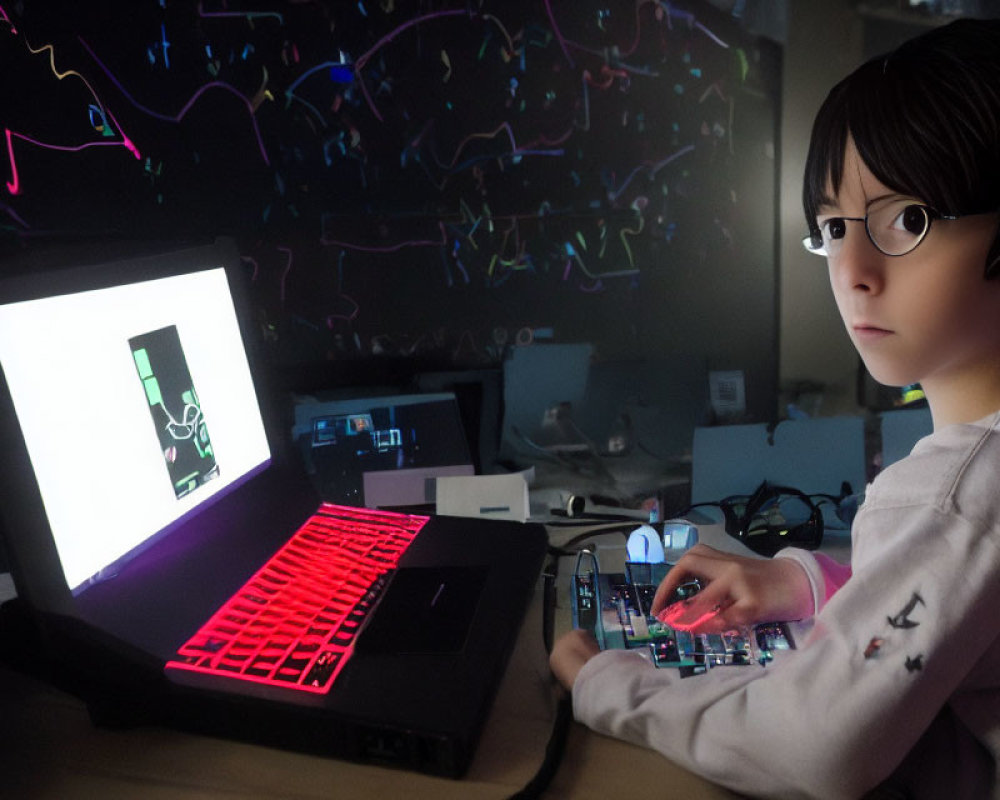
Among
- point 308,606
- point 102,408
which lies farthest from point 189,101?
point 308,606

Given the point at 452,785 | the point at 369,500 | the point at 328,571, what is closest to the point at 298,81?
the point at 369,500

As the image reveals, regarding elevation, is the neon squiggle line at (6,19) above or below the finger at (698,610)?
above

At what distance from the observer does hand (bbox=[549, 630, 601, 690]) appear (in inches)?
26.3

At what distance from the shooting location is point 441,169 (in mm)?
1345

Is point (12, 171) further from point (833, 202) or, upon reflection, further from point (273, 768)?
point (833, 202)

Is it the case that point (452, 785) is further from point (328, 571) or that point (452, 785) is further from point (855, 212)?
point (855, 212)

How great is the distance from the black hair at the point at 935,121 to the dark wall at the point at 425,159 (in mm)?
810

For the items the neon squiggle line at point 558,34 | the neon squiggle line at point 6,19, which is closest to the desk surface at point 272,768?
the neon squiggle line at point 6,19

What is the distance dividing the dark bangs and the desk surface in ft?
1.52

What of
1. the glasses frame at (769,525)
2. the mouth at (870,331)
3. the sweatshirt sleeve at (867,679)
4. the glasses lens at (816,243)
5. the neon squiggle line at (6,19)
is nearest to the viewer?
the sweatshirt sleeve at (867,679)

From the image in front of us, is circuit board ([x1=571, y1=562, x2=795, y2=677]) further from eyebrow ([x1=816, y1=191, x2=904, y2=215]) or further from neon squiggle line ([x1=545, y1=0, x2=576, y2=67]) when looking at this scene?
neon squiggle line ([x1=545, y1=0, x2=576, y2=67])

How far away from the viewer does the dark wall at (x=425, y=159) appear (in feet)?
4.01

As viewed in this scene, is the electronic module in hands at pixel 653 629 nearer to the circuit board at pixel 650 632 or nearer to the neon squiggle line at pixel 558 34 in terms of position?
the circuit board at pixel 650 632

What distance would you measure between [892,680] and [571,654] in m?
0.27
